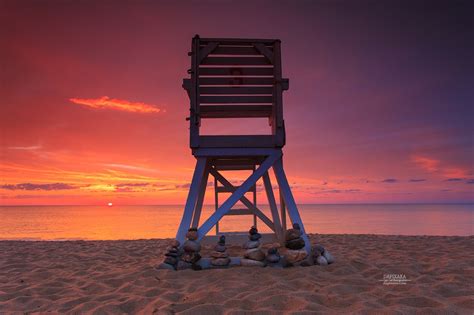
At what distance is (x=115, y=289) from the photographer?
421 centimetres

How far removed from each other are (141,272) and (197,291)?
1499 millimetres

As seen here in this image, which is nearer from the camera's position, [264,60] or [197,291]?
[197,291]

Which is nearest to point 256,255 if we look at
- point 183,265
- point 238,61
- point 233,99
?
point 183,265

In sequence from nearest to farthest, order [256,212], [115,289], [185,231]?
[115,289], [185,231], [256,212]

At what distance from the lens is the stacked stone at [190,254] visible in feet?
17.0

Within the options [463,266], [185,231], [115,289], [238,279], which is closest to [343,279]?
[238,279]

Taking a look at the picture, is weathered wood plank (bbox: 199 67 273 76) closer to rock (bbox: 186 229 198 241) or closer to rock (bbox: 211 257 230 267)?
rock (bbox: 186 229 198 241)

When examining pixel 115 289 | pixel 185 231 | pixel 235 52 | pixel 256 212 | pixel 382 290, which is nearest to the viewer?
pixel 382 290

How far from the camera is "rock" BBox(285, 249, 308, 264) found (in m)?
5.16

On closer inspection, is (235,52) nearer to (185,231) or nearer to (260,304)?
(185,231)

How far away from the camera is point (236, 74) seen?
6273 millimetres

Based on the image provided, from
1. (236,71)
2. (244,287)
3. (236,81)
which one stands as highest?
(236,71)

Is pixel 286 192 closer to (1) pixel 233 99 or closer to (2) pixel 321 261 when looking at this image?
(2) pixel 321 261

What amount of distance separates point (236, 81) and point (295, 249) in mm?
3346
